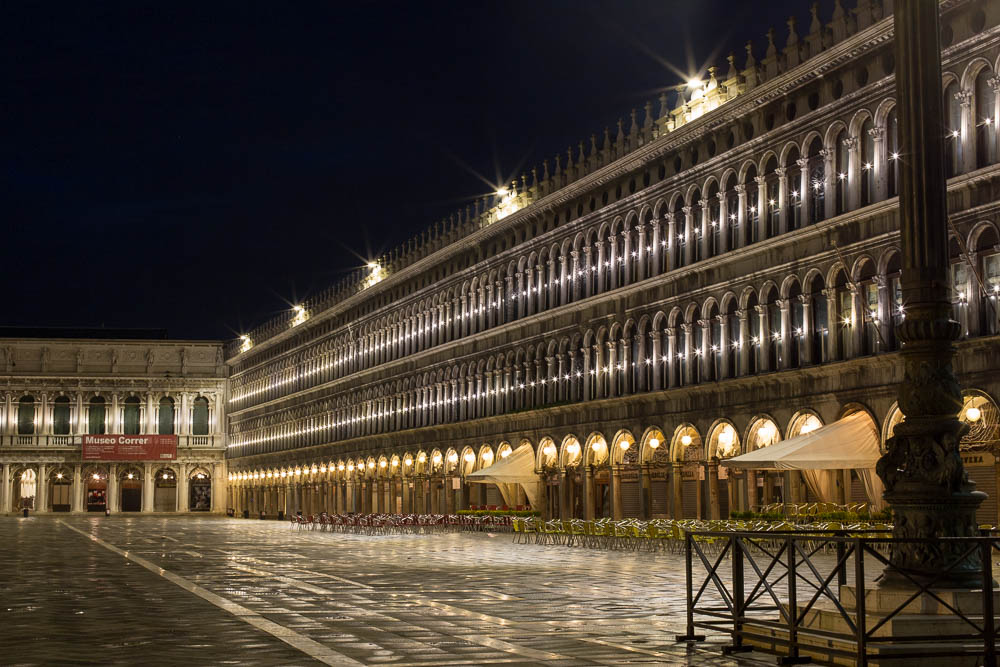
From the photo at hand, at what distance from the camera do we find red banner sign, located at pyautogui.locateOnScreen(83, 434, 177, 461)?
112 meters

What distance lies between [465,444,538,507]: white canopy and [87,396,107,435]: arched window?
68730 millimetres

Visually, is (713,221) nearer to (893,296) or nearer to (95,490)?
(893,296)

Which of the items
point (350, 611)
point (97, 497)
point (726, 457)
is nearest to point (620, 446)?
point (726, 457)

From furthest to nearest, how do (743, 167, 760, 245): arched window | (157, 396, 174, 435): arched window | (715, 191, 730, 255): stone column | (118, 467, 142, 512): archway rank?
(157, 396, 174, 435): arched window → (118, 467, 142, 512): archway → (715, 191, 730, 255): stone column → (743, 167, 760, 245): arched window

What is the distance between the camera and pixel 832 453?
109 ft

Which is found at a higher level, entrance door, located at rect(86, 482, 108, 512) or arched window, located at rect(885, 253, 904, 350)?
arched window, located at rect(885, 253, 904, 350)

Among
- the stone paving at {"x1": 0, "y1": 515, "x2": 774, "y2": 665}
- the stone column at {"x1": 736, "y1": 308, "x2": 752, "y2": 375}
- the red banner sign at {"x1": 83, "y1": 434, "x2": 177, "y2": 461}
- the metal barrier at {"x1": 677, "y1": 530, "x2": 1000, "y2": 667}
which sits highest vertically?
the stone column at {"x1": 736, "y1": 308, "x2": 752, "y2": 375}

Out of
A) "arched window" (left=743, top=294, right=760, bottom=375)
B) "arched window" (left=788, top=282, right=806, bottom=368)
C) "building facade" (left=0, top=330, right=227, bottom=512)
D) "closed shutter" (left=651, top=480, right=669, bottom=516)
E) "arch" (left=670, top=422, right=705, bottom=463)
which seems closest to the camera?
"arched window" (left=788, top=282, right=806, bottom=368)

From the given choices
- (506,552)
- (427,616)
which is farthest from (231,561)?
(427,616)

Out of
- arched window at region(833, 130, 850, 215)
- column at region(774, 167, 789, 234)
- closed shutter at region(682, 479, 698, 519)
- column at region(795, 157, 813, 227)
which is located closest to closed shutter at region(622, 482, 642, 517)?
closed shutter at region(682, 479, 698, 519)

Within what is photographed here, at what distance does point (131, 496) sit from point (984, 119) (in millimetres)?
99529

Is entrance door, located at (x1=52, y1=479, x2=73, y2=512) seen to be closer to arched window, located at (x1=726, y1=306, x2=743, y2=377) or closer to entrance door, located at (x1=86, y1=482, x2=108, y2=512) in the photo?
entrance door, located at (x1=86, y1=482, x2=108, y2=512)

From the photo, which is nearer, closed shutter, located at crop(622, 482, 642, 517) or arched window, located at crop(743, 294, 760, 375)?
arched window, located at crop(743, 294, 760, 375)

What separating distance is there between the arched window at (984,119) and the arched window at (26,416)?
99.3 metres
